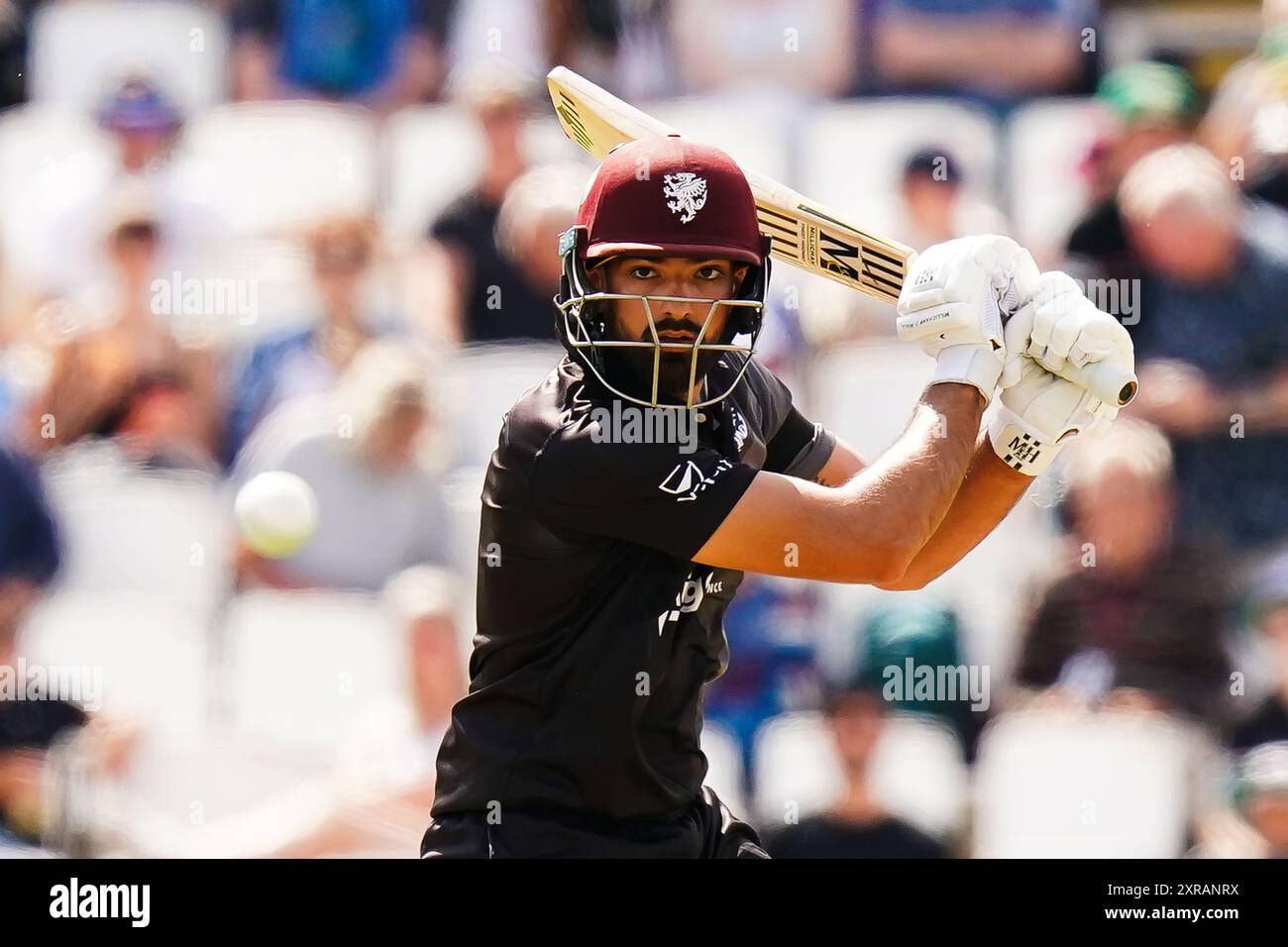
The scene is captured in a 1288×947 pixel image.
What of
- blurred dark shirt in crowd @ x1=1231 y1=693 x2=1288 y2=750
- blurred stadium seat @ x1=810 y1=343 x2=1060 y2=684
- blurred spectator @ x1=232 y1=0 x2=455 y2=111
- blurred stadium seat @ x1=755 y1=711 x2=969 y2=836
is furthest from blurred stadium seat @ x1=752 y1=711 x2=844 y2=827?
blurred spectator @ x1=232 y1=0 x2=455 y2=111

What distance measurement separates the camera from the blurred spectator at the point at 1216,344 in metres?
5.39

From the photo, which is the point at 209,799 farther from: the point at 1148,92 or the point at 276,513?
the point at 1148,92

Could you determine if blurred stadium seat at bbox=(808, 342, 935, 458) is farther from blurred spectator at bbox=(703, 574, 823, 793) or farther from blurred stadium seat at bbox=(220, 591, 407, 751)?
blurred stadium seat at bbox=(220, 591, 407, 751)

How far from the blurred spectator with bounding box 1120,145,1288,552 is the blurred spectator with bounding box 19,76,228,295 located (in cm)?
291

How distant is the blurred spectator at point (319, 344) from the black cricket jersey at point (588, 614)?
2.54m

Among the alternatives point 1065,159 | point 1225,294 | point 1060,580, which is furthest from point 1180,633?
point 1065,159

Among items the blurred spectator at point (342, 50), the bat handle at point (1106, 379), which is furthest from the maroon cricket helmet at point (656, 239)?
the blurred spectator at point (342, 50)

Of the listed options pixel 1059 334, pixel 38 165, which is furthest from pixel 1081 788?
pixel 38 165

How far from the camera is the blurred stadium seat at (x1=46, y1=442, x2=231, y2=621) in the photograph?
5.36m

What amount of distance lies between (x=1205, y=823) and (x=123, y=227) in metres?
3.65

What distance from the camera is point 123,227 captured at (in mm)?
5758

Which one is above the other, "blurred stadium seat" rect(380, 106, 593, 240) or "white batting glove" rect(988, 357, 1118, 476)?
"blurred stadium seat" rect(380, 106, 593, 240)

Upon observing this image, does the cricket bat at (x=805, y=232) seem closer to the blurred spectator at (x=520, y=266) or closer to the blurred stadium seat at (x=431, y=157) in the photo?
the blurred spectator at (x=520, y=266)

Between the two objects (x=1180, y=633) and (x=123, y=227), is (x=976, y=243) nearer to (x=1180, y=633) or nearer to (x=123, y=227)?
(x=1180, y=633)
